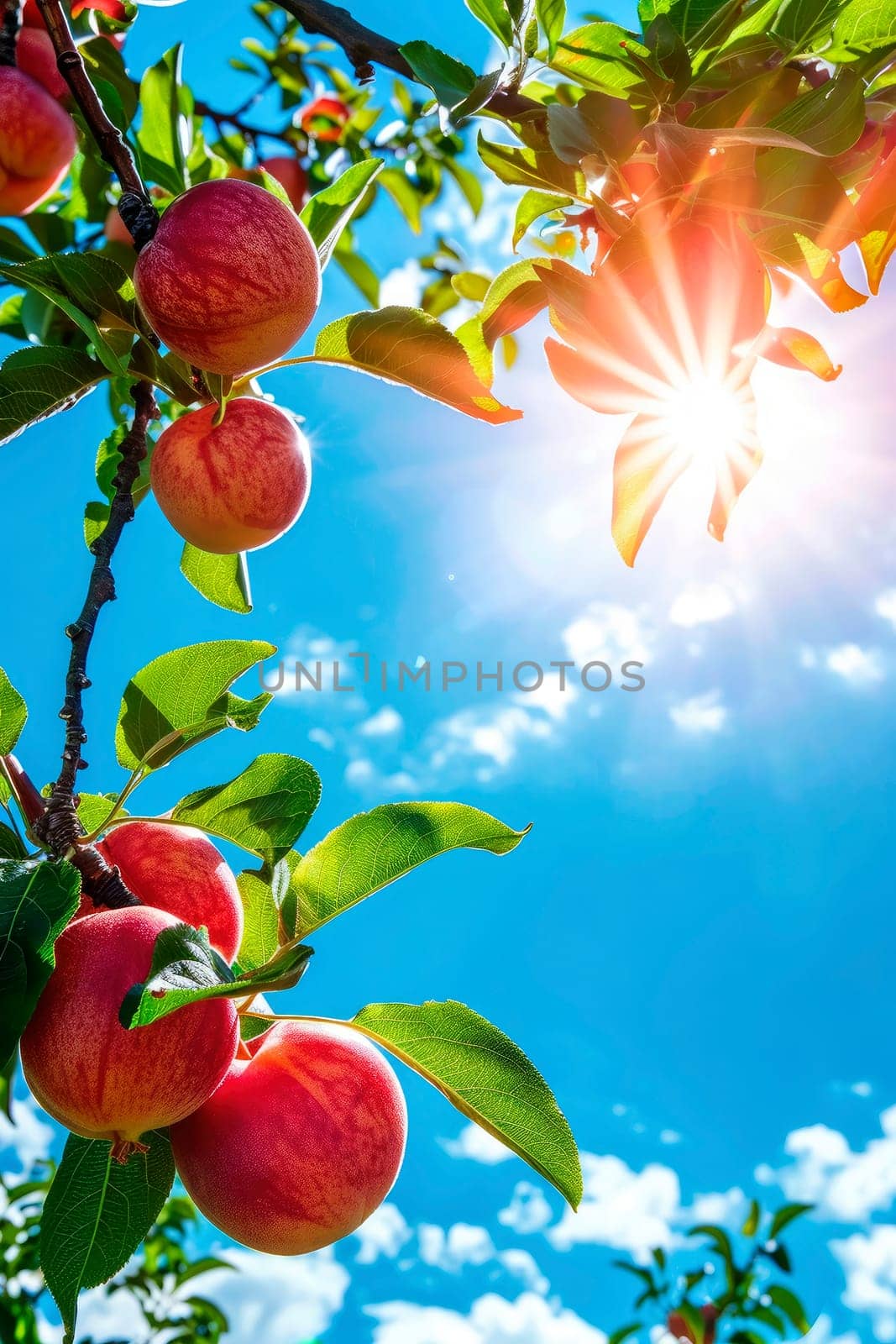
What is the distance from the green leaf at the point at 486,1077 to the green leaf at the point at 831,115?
0.83 metres

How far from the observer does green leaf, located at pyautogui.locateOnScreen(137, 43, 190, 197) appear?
146 centimetres

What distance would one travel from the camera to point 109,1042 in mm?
792

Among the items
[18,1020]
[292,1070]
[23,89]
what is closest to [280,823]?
[292,1070]

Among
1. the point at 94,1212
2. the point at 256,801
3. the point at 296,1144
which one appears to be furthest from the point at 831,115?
the point at 94,1212

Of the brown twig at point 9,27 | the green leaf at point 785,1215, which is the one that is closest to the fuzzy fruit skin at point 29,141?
the brown twig at point 9,27

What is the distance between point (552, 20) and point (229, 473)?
0.61 metres

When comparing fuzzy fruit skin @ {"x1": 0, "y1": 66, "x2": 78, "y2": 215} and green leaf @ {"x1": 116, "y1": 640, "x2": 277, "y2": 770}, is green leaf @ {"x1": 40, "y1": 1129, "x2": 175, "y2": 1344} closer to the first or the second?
green leaf @ {"x1": 116, "y1": 640, "x2": 277, "y2": 770}

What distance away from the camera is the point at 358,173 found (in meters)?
1.24

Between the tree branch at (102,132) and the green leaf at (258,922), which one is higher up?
the tree branch at (102,132)

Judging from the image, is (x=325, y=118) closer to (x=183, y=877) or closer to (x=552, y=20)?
(x=552, y=20)

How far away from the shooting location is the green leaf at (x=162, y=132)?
4.78 ft

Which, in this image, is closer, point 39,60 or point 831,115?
point 831,115

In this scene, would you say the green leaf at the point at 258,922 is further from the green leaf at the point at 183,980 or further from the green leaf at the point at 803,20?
the green leaf at the point at 803,20

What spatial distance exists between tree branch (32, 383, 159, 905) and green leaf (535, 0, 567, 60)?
2.11ft
